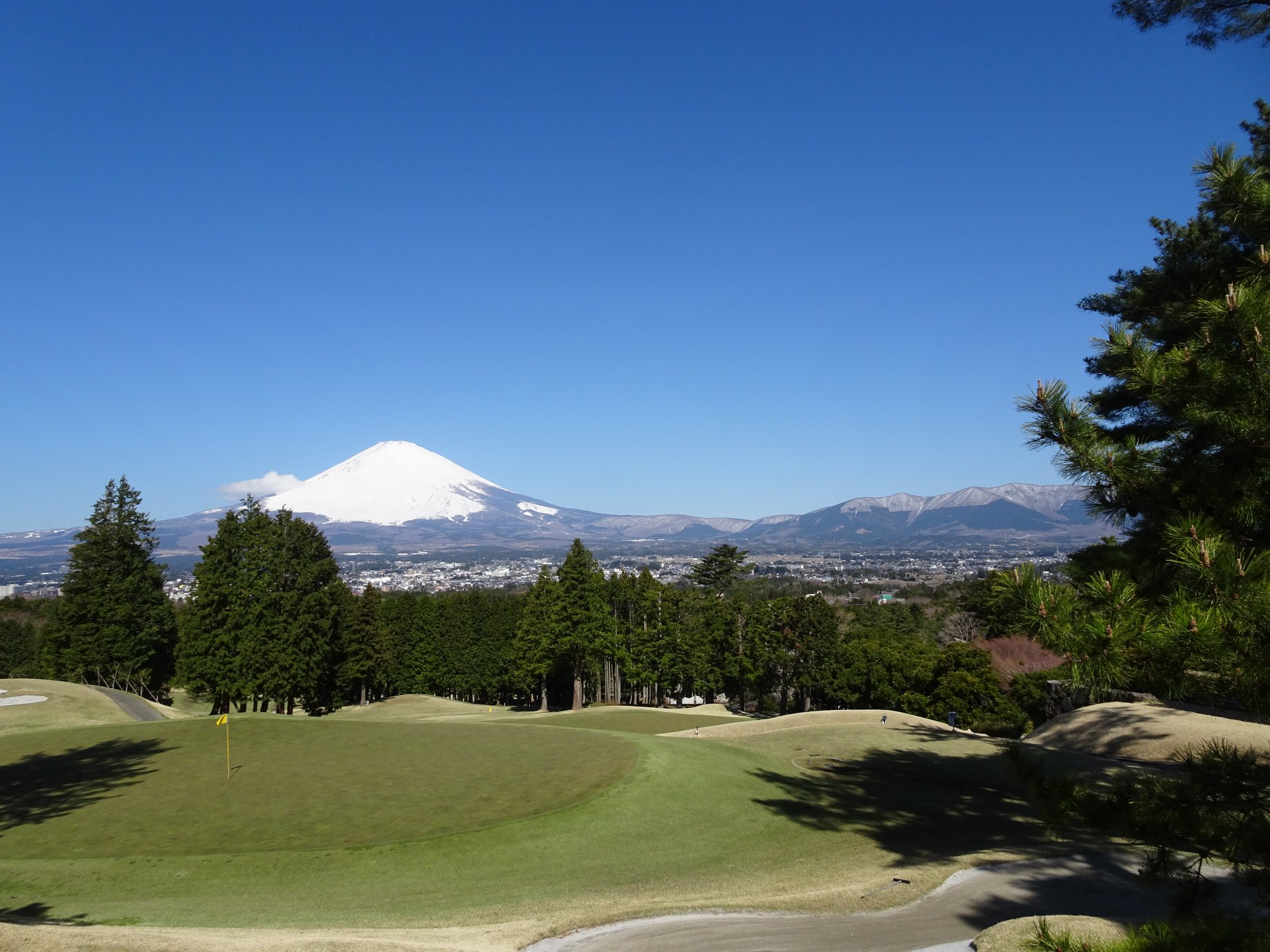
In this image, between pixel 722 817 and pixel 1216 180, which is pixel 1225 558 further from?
pixel 722 817

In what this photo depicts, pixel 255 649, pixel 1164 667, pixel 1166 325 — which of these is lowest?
pixel 255 649

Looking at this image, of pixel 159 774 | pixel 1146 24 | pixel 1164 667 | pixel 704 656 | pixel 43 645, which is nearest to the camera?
pixel 1164 667

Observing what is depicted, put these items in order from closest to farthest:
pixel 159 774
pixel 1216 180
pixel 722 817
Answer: pixel 1216 180
pixel 722 817
pixel 159 774

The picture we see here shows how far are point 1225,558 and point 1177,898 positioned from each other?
2.57 m

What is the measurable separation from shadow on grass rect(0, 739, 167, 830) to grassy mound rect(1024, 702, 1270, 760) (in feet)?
85.3

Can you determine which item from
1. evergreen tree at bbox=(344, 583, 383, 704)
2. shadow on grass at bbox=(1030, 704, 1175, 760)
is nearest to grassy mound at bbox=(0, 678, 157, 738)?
evergreen tree at bbox=(344, 583, 383, 704)

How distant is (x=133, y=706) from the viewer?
108 feet

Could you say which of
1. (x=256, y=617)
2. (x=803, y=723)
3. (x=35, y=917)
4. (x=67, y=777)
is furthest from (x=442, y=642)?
(x=35, y=917)

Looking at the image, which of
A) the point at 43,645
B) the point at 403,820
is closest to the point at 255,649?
the point at 43,645

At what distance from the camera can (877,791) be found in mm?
19453

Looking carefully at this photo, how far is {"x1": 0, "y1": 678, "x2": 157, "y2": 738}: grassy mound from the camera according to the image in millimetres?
27312

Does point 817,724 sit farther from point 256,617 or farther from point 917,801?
point 256,617

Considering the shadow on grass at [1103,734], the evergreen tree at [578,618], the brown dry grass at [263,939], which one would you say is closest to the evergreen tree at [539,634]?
the evergreen tree at [578,618]

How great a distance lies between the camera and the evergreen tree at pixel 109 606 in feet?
142
